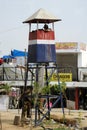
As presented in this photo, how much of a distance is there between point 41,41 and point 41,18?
103cm

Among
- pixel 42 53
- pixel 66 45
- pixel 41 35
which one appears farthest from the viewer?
pixel 66 45

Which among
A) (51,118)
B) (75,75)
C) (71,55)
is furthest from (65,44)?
(51,118)

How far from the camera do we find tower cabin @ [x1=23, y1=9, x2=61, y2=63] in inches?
861

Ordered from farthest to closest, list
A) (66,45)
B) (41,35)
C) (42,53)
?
(66,45), (41,35), (42,53)

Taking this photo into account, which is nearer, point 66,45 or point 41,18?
point 41,18

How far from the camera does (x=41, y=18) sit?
2212 cm

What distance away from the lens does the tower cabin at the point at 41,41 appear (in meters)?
21.9

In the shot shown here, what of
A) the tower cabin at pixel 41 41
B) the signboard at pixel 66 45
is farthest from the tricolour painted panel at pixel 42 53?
the signboard at pixel 66 45

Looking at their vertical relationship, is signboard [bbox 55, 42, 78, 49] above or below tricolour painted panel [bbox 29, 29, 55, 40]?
above

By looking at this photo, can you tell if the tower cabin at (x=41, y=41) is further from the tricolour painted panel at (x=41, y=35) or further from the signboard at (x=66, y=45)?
the signboard at (x=66, y=45)

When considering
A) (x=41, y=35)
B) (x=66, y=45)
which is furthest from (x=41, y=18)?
(x=66, y=45)

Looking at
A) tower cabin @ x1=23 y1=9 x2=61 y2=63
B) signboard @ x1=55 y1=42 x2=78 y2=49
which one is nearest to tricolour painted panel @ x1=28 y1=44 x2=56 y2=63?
tower cabin @ x1=23 y1=9 x2=61 y2=63

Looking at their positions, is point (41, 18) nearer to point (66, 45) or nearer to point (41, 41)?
point (41, 41)

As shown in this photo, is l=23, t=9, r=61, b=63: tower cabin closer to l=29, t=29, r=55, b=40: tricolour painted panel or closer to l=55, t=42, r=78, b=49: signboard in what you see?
l=29, t=29, r=55, b=40: tricolour painted panel
